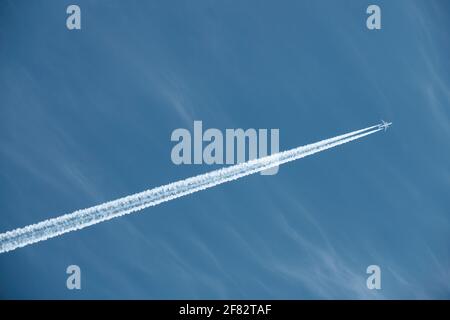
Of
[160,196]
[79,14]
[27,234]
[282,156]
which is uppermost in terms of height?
[79,14]

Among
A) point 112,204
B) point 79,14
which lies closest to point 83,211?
point 112,204
